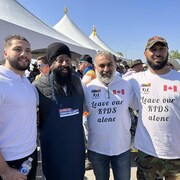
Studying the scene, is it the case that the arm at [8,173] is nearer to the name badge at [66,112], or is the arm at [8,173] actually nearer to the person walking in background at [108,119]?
the name badge at [66,112]

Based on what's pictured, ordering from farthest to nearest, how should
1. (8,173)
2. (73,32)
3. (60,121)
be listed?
1. (73,32)
2. (60,121)
3. (8,173)

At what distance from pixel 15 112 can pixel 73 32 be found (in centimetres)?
1563

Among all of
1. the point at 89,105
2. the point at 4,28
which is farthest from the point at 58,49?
the point at 4,28

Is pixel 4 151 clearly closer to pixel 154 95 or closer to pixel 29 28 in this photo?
pixel 154 95

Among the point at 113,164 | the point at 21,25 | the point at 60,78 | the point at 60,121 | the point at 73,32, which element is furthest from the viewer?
the point at 73,32

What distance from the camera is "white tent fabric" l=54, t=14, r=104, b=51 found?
16.2m

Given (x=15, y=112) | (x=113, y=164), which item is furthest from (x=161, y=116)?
(x=15, y=112)

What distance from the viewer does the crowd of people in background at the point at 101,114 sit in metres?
2.18

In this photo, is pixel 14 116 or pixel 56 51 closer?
pixel 14 116

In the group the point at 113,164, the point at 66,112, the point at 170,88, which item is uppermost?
the point at 170,88

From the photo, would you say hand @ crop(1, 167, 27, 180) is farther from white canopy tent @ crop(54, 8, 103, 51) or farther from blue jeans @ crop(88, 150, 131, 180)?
white canopy tent @ crop(54, 8, 103, 51)

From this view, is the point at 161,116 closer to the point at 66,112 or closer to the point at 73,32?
the point at 66,112

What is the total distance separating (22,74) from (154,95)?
1.25 meters

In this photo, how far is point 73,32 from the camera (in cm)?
1698
